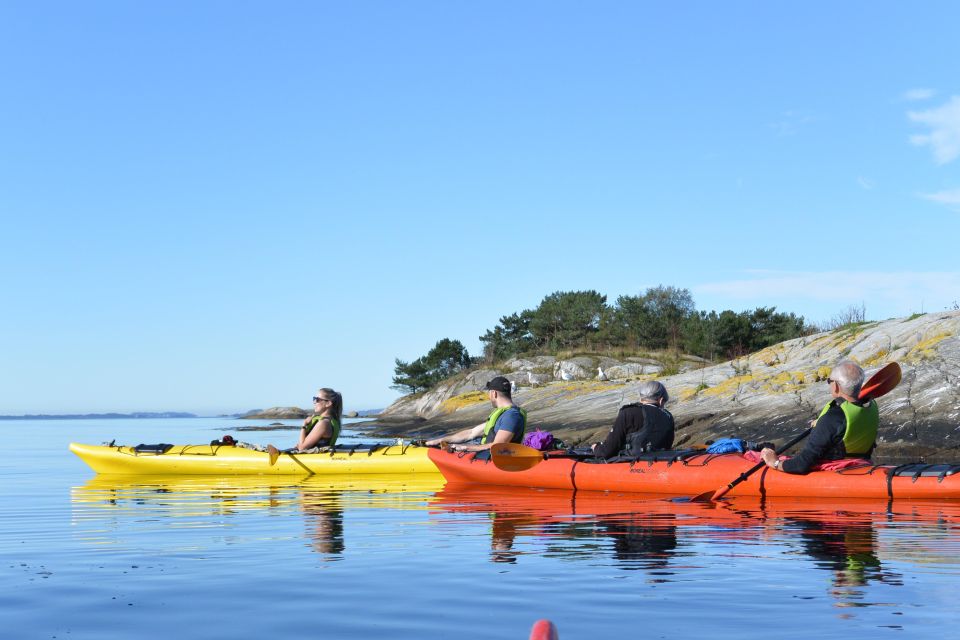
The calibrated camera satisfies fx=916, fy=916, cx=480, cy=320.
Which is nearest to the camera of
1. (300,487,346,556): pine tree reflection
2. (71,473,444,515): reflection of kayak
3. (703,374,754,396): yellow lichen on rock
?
(300,487,346,556): pine tree reflection

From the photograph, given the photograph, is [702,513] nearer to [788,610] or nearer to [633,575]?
[633,575]

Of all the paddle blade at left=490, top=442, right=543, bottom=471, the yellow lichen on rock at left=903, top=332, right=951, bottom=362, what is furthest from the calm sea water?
the yellow lichen on rock at left=903, top=332, right=951, bottom=362

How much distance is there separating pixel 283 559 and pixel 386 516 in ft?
10.1

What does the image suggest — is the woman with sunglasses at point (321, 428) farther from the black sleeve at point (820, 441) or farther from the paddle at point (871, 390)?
the black sleeve at point (820, 441)

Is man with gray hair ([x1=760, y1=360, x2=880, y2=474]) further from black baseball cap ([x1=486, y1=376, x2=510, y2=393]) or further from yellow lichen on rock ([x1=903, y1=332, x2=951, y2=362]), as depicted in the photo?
yellow lichen on rock ([x1=903, y1=332, x2=951, y2=362])

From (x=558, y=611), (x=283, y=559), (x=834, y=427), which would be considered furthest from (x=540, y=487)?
(x=558, y=611)

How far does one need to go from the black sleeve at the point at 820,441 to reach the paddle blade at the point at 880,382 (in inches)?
13.7

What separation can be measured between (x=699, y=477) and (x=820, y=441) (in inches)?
64.9

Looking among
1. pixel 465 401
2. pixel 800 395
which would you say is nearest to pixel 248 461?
pixel 800 395

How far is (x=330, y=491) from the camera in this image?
13312mm

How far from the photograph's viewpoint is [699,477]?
11.5m

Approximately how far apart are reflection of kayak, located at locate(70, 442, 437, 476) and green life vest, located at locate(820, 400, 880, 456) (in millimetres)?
6890

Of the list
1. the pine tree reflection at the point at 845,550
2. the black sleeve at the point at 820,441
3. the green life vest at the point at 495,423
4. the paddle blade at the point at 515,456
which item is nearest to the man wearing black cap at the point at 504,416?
the green life vest at the point at 495,423

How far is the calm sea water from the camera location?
16.0 ft
